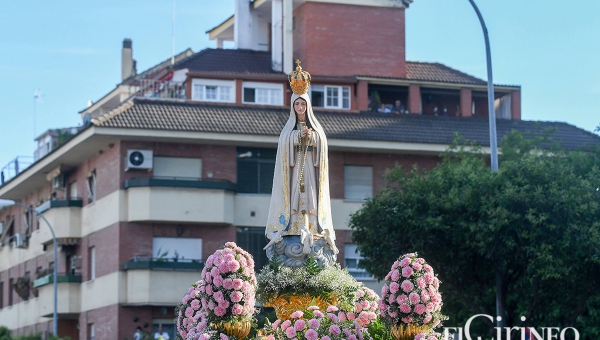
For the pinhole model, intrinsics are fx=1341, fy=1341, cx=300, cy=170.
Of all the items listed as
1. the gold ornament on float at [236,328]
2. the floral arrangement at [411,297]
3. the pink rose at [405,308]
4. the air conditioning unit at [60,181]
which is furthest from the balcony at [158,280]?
the pink rose at [405,308]

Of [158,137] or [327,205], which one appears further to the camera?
[158,137]

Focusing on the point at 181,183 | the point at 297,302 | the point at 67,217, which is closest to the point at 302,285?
the point at 297,302

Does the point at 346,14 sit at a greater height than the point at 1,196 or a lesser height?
greater

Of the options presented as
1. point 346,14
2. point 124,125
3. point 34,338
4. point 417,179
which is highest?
point 346,14

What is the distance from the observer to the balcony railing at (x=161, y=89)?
55.2 meters

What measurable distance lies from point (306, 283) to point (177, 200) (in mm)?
32065

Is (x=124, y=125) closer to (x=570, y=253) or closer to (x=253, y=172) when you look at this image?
(x=253, y=172)

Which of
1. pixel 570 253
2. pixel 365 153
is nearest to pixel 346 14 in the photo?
pixel 365 153

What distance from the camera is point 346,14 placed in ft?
189

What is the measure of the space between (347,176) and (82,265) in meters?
11.8

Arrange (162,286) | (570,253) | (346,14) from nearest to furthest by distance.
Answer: (570,253) → (162,286) → (346,14)

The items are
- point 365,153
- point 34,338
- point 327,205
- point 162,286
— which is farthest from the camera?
point 365,153

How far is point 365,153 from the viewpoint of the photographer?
5397cm

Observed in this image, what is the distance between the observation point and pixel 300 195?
794 inches
